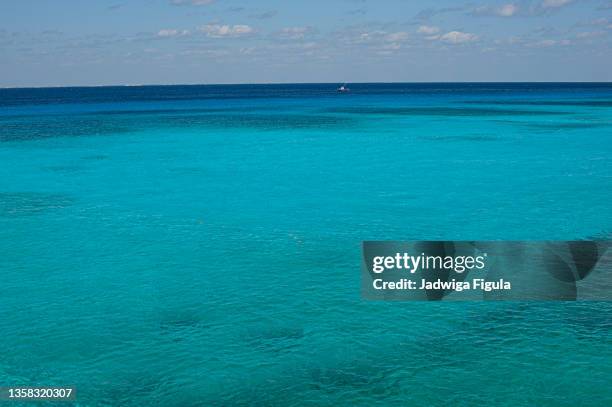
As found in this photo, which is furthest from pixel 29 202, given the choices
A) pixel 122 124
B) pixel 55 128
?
pixel 122 124

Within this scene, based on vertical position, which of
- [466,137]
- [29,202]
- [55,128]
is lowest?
[29,202]

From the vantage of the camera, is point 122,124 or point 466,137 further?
point 122,124

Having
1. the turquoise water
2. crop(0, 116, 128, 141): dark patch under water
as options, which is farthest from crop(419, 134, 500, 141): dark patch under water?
crop(0, 116, 128, 141): dark patch under water

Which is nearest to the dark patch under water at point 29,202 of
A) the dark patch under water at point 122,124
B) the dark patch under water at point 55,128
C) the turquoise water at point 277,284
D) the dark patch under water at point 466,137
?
the turquoise water at point 277,284

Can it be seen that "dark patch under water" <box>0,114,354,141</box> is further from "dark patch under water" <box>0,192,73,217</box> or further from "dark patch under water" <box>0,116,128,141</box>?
"dark patch under water" <box>0,192,73,217</box>

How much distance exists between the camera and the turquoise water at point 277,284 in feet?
78.7

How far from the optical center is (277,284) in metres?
33.8

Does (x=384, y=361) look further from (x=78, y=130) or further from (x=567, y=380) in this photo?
(x=78, y=130)

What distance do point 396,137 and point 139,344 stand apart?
82.9 metres

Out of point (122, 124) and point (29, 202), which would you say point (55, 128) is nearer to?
point (122, 124)

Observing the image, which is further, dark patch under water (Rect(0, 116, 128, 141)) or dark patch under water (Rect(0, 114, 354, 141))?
dark patch under water (Rect(0, 114, 354, 141))

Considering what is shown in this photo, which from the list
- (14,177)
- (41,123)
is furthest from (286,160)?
(41,123)

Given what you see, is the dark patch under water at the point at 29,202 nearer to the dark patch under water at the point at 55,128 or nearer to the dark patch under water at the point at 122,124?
the dark patch under water at the point at 55,128

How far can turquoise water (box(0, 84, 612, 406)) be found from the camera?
78.7 ft
